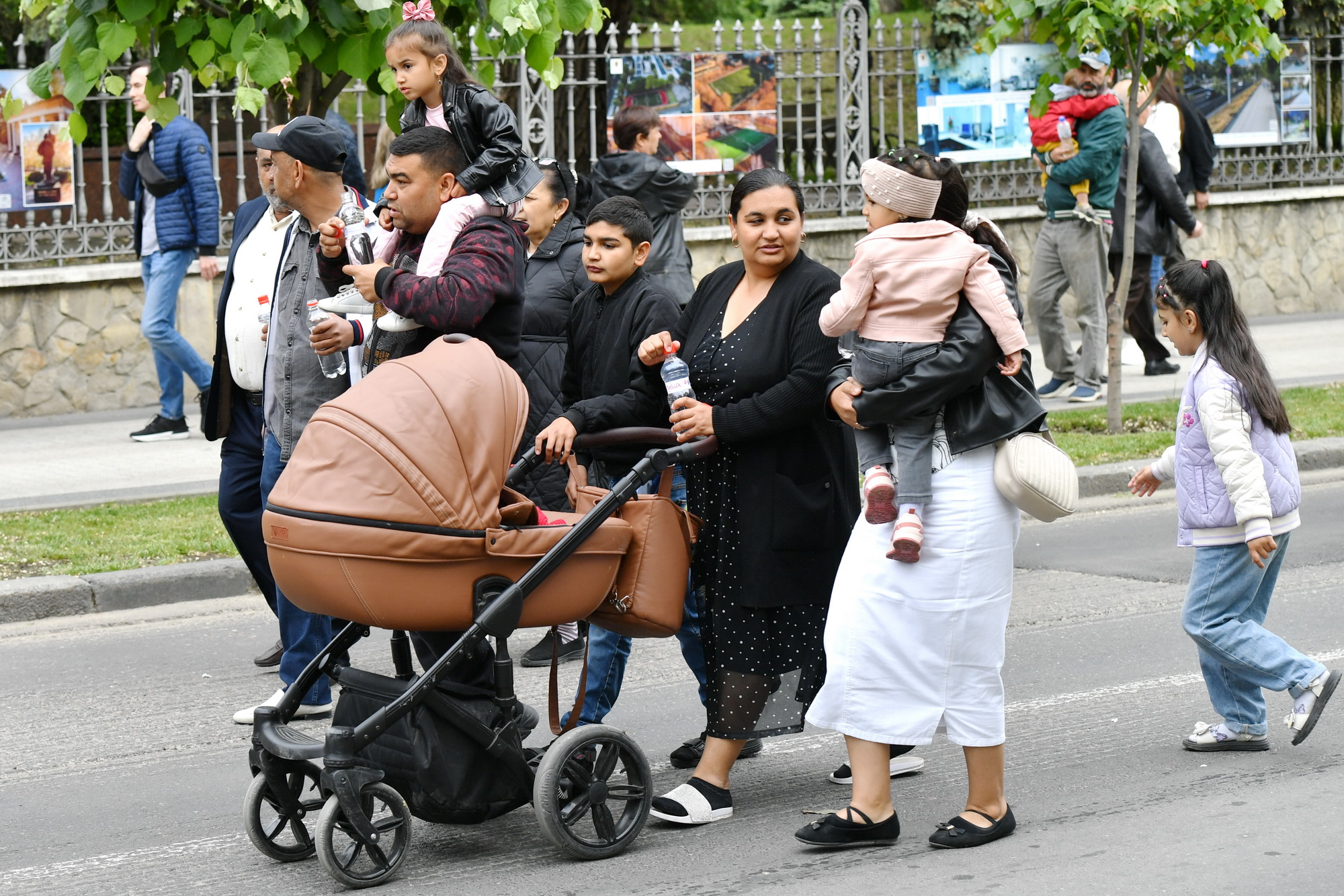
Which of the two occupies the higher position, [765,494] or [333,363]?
[333,363]

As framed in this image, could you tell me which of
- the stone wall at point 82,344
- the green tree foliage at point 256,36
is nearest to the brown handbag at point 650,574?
the green tree foliage at point 256,36

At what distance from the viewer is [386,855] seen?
4281 mm

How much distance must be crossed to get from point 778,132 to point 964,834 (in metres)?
11.5

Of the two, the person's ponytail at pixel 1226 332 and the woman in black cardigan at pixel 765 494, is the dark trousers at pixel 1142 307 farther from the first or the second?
the woman in black cardigan at pixel 765 494

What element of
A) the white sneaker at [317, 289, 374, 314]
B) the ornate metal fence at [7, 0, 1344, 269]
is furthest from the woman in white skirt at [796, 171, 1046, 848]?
the ornate metal fence at [7, 0, 1344, 269]

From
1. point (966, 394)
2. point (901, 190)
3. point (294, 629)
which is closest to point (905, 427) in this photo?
point (966, 394)

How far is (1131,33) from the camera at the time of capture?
35.2 ft

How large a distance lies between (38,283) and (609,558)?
9410mm

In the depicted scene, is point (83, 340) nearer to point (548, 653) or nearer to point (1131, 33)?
point (548, 653)

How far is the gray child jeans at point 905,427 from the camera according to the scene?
4316mm

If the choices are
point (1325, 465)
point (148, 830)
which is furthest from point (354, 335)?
point (1325, 465)

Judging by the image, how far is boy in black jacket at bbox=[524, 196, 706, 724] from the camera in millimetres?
5109

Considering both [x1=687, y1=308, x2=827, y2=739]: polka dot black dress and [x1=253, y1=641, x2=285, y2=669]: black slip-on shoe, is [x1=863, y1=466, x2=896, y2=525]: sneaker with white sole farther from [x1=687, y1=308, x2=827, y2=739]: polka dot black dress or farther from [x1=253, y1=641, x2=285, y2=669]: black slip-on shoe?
[x1=253, y1=641, x2=285, y2=669]: black slip-on shoe

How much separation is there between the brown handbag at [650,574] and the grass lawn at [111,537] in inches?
162
